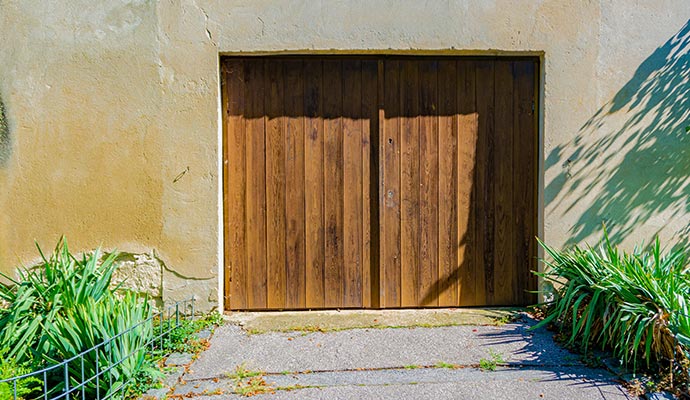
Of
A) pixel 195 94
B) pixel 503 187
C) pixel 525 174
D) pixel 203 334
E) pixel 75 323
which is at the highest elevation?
pixel 195 94

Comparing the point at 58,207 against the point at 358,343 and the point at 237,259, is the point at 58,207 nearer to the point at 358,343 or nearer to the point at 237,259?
the point at 237,259

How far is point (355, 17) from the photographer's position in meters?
4.36

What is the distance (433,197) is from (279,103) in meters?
1.48

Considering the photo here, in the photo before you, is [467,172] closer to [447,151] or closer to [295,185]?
[447,151]

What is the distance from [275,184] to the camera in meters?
4.54

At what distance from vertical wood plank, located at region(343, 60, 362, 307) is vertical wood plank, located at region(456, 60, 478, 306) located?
2.71 ft

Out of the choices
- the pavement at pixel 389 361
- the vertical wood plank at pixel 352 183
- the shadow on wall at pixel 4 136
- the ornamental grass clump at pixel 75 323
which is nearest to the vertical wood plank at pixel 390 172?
the vertical wood plank at pixel 352 183

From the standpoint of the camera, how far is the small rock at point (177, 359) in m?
3.55

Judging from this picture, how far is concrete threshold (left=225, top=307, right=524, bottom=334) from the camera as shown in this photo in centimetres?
422

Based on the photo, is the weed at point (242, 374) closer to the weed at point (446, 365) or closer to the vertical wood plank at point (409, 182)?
the weed at point (446, 365)

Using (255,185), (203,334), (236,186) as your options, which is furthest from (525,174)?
(203,334)

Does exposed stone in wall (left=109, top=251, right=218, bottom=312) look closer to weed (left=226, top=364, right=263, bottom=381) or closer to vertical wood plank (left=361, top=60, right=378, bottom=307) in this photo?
weed (left=226, top=364, right=263, bottom=381)

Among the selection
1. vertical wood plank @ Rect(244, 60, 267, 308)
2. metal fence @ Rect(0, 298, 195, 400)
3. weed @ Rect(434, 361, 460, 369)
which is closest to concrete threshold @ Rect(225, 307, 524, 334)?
vertical wood plank @ Rect(244, 60, 267, 308)

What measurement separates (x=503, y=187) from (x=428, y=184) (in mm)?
631
